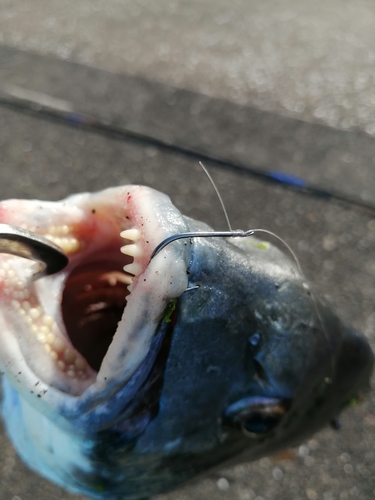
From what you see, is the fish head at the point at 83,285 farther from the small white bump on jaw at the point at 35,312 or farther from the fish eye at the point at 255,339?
the fish eye at the point at 255,339

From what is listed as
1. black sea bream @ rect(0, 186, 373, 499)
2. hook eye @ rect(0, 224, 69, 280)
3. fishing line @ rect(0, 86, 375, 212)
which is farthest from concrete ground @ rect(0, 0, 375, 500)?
hook eye @ rect(0, 224, 69, 280)

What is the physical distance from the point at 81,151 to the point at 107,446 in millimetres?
1750

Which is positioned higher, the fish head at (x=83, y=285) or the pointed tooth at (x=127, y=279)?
the fish head at (x=83, y=285)

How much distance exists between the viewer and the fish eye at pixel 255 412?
0.94 meters

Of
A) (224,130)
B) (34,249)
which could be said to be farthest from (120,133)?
(34,249)

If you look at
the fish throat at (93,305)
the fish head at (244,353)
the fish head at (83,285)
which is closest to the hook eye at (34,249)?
the fish head at (83,285)

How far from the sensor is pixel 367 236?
2135 millimetres

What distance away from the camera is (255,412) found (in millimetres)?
944

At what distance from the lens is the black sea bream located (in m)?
0.77

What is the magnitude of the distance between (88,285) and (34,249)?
28cm

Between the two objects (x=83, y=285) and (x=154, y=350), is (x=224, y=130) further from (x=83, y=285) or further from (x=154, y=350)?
(x=154, y=350)

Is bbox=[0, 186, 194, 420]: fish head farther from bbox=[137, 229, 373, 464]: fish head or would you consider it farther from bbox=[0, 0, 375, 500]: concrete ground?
bbox=[0, 0, 375, 500]: concrete ground

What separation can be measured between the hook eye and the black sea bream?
0.03 meters

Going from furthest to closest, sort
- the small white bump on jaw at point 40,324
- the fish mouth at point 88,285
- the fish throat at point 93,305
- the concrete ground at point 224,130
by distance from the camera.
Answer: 1. the concrete ground at point 224,130
2. the fish throat at point 93,305
3. the small white bump on jaw at point 40,324
4. the fish mouth at point 88,285
